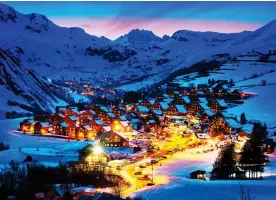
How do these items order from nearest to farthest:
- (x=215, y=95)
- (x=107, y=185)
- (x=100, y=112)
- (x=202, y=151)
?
(x=107, y=185) → (x=202, y=151) → (x=100, y=112) → (x=215, y=95)

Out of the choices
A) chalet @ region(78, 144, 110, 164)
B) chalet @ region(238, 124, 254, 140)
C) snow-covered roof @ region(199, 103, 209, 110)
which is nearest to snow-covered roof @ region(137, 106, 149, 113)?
snow-covered roof @ region(199, 103, 209, 110)

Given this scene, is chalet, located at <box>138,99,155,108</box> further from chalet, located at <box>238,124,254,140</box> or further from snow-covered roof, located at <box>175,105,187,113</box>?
chalet, located at <box>238,124,254,140</box>

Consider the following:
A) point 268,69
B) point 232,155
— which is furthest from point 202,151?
point 268,69

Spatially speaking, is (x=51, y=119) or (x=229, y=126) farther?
(x=51, y=119)

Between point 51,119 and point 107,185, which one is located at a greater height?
point 51,119

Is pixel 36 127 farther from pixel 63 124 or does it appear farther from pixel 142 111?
pixel 142 111

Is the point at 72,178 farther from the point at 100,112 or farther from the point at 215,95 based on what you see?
the point at 215,95

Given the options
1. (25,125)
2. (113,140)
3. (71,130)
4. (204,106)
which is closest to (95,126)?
(71,130)

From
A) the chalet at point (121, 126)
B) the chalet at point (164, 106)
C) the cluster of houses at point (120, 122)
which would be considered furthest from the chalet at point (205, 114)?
the chalet at point (121, 126)

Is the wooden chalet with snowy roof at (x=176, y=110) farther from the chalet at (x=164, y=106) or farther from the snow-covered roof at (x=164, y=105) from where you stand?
the snow-covered roof at (x=164, y=105)
